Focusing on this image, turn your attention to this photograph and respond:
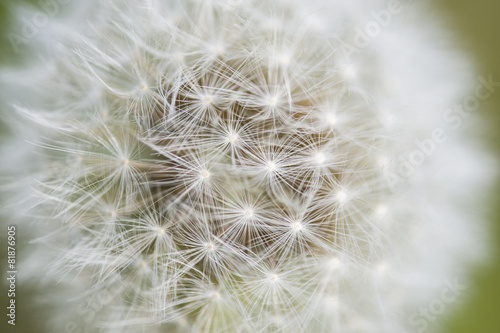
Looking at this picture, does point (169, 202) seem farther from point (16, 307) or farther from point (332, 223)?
point (16, 307)

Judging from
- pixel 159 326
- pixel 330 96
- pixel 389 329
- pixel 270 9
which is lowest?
pixel 389 329

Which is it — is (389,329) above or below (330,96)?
below

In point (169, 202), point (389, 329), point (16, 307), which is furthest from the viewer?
point (16, 307)

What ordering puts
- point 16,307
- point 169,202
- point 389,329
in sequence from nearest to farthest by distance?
point 169,202 → point 389,329 → point 16,307

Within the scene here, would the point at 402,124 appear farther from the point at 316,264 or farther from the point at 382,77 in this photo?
the point at 316,264

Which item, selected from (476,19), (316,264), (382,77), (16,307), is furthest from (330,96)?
(16,307)

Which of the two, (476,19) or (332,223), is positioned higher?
(476,19)

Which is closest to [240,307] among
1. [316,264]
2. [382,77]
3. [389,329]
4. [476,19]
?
[316,264]

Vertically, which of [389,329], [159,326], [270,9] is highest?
[270,9]

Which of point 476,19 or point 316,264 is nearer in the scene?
point 316,264
